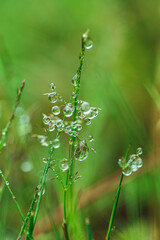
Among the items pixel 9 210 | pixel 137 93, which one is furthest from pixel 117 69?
pixel 9 210

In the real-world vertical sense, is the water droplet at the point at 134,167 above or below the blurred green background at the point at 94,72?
below

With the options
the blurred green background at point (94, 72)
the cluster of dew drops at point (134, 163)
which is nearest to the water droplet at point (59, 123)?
the cluster of dew drops at point (134, 163)

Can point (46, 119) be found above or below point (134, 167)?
above

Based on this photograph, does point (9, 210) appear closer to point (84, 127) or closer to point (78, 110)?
point (84, 127)

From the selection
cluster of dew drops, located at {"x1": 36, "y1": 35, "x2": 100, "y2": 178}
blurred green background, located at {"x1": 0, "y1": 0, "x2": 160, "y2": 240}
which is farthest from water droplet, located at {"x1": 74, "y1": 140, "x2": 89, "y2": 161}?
blurred green background, located at {"x1": 0, "y1": 0, "x2": 160, "y2": 240}

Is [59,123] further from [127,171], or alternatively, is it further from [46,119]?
[127,171]

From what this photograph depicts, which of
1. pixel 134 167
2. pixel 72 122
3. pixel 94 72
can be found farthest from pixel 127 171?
pixel 94 72

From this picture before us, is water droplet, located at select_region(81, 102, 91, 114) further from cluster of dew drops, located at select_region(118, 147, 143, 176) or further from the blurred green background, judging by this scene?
the blurred green background

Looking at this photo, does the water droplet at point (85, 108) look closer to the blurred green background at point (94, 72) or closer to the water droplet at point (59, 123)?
the water droplet at point (59, 123)
